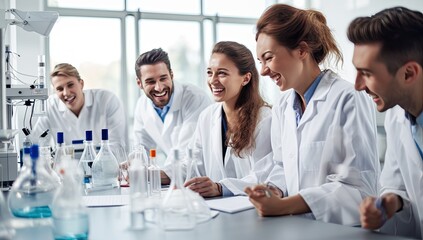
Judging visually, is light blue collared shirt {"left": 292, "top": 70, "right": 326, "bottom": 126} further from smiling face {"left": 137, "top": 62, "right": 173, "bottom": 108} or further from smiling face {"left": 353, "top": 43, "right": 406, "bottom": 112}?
smiling face {"left": 137, "top": 62, "right": 173, "bottom": 108}

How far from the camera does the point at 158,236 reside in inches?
46.8

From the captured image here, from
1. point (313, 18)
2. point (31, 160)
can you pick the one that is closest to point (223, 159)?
point (313, 18)

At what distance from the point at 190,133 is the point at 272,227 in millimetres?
1740

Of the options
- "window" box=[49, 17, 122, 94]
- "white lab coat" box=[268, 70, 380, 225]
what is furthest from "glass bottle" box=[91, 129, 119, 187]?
"window" box=[49, 17, 122, 94]

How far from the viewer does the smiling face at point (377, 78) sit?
1.34 m

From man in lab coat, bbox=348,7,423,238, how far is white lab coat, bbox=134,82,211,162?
167 cm

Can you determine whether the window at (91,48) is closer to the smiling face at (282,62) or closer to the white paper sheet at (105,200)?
the white paper sheet at (105,200)

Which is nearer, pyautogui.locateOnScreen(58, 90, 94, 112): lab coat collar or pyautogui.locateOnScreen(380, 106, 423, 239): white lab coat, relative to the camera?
pyautogui.locateOnScreen(380, 106, 423, 239): white lab coat

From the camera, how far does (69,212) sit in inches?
45.3

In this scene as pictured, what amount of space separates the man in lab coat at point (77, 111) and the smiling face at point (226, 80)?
1337 millimetres

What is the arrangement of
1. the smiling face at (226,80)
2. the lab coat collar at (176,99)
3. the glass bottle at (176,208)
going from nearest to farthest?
the glass bottle at (176,208) → the smiling face at (226,80) → the lab coat collar at (176,99)

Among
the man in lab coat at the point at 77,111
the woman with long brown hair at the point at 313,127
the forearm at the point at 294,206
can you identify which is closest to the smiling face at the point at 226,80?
the woman with long brown hair at the point at 313,127

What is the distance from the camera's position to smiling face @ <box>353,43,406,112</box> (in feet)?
4.40

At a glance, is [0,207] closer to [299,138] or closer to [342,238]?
[342,238]
